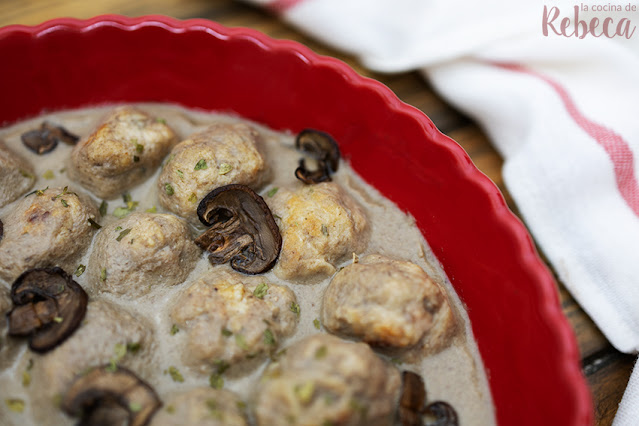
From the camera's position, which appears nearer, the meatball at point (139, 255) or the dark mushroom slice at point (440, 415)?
the dark mushroom slice at point (440, 415)

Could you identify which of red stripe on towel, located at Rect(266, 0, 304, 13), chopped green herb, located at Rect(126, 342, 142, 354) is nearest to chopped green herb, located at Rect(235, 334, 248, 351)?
chopped green herb, located at Rect(126, 342, 142, 354)

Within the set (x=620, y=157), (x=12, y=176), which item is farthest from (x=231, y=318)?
(x=620, y=157)

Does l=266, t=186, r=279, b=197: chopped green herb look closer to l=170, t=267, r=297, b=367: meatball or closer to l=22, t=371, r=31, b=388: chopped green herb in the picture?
l=170, t=267, r=297, b=367: meatball

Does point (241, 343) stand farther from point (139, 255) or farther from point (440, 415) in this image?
point (440, 415)

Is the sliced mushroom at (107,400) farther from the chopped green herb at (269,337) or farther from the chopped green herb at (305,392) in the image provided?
the chopped green herb at (305,392)

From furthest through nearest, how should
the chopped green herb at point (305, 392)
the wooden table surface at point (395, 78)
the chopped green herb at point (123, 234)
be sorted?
the wooden table surface at point (395, 78) < the chopped green herb at point (123, 234) < the chopped green herb at point (305, 392)

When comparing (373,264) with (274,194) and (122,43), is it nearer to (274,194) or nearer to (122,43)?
(274,194)

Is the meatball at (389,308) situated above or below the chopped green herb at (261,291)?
above

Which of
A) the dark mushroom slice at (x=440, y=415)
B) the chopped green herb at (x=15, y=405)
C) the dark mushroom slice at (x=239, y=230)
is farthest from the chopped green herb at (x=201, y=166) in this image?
the dark mushroom slice at (x=440, y=415)
